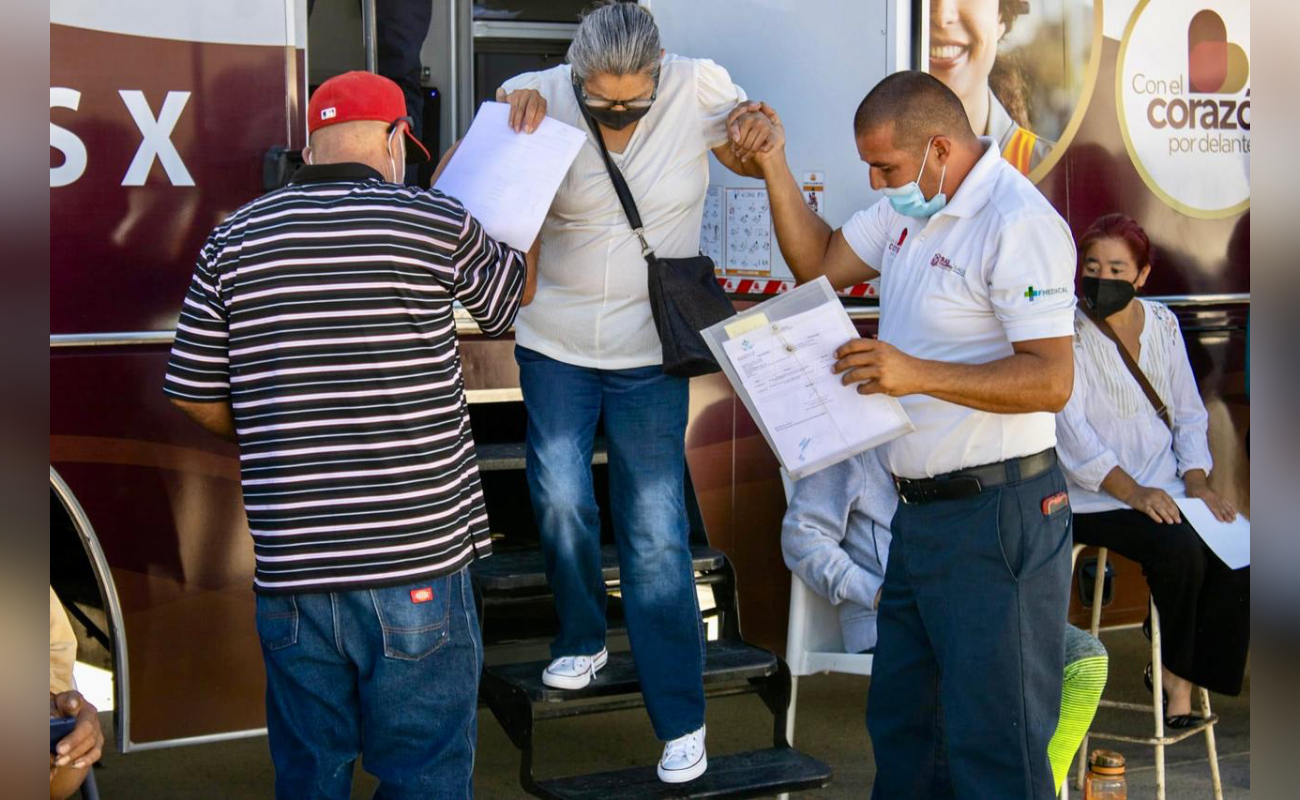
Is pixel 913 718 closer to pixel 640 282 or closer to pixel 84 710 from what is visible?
pixel 640 282

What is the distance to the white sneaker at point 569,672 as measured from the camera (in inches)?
143

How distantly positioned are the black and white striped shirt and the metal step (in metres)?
0.97

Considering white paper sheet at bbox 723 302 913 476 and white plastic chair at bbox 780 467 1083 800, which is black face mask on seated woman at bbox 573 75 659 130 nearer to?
white paper sheet at bbox 723 302 913 476

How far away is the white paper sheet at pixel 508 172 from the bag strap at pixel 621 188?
10 cm

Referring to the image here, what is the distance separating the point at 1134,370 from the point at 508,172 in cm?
215

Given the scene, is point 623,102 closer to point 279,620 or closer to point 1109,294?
point 279,620

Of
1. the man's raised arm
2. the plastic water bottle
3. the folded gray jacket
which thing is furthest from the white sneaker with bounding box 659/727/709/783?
the man's raised arm

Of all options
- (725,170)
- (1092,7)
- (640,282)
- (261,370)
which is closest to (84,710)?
(261,370)

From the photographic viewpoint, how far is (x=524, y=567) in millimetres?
4020

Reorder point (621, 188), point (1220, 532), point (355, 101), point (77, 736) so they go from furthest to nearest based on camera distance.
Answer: point (1220, 532) → point (621, 188) → point (355, 101) → point (77, 736)

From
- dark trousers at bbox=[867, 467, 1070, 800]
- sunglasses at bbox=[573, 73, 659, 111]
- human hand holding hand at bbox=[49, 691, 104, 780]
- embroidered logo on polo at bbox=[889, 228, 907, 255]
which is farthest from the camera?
sunglasses at bbox=[573, 73, 659, 111]

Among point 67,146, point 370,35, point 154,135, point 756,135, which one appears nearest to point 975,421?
point 756,135

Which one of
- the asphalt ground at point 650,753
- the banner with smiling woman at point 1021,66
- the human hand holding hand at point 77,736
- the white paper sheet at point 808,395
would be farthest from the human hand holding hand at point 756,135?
the asphalt ground at point 650,753

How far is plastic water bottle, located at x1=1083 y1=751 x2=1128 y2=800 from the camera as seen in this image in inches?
148
